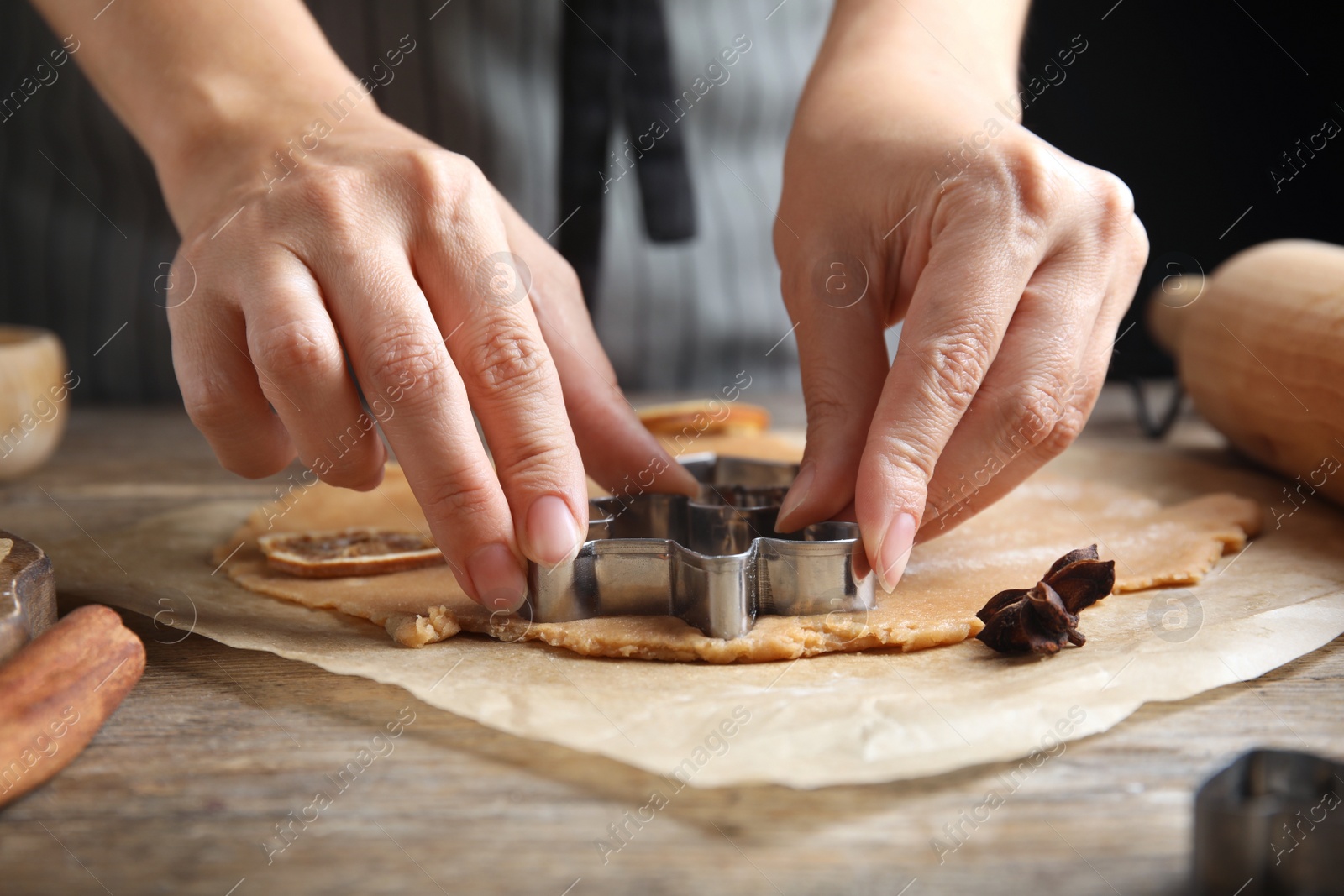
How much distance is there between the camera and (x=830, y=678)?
1103 mm

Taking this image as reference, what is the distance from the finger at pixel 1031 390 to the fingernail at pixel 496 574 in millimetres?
544

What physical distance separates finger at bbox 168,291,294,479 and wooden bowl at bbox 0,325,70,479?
2.74 feet

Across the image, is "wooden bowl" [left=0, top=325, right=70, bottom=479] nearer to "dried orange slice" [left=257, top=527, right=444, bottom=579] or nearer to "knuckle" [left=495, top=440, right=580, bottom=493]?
"dried orange slice" [left=257, top=527, right=444, bottom=579]

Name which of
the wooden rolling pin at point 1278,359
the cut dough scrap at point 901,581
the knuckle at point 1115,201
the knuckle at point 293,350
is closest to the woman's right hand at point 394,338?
the knuckle at point 293,350

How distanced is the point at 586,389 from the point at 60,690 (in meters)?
0.72

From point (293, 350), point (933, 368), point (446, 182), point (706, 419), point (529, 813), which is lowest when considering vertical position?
point (706, 419)

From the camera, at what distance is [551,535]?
3.77 feet

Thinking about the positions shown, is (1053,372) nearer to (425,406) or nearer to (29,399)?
(425,406)

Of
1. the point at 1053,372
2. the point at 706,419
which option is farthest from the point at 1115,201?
the point at 706,419

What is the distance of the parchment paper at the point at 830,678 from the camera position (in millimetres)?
921

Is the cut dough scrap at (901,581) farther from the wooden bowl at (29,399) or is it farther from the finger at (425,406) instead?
the wooden bowl at (29,399)

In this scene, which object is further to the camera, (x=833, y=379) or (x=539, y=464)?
(x=833, y=379)

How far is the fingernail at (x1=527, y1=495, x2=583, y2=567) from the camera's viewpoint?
3.77 ft

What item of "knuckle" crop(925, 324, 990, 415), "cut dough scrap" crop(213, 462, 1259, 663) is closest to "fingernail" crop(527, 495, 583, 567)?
"cut dough scrap" crop(213, 462, 1259, 663)
